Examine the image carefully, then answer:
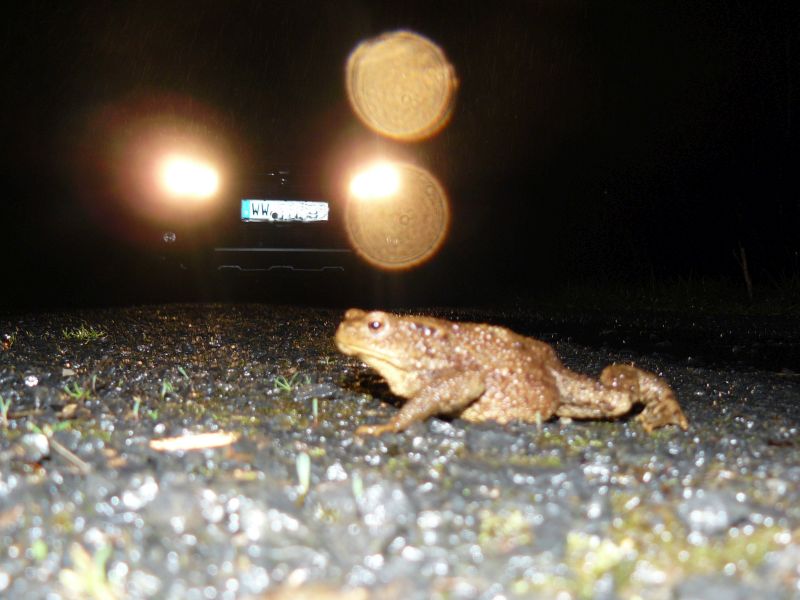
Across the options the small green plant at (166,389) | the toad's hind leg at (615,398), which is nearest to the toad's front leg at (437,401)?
the toad's hind leg at (615,398)

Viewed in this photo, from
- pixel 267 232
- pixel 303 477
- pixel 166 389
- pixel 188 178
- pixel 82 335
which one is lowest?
pixel 82 335

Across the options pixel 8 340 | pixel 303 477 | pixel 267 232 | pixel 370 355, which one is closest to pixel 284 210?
pixel 267 232

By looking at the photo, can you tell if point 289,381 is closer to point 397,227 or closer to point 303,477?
point 303,477

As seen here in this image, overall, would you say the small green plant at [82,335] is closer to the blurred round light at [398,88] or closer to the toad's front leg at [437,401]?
the toad's front leg at [437,401]

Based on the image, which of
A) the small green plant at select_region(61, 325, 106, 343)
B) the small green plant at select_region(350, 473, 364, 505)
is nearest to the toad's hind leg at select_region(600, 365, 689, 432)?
the small green plant at select_region(350, 473, 364, 505)

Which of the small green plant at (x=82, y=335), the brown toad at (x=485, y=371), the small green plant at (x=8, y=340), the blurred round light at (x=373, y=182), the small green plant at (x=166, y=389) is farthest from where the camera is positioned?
the blurred round light at (x=373, y=182)

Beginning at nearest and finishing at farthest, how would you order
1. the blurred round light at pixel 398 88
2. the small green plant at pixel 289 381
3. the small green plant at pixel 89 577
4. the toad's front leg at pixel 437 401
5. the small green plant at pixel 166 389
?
the small green plant at pixel 89 577 → the toad's front leg at pixel 437 401 → the small green plant at pixel 166 389 → the small green plant at pixel 289 381 → the blurred round light at pixel 398 88
